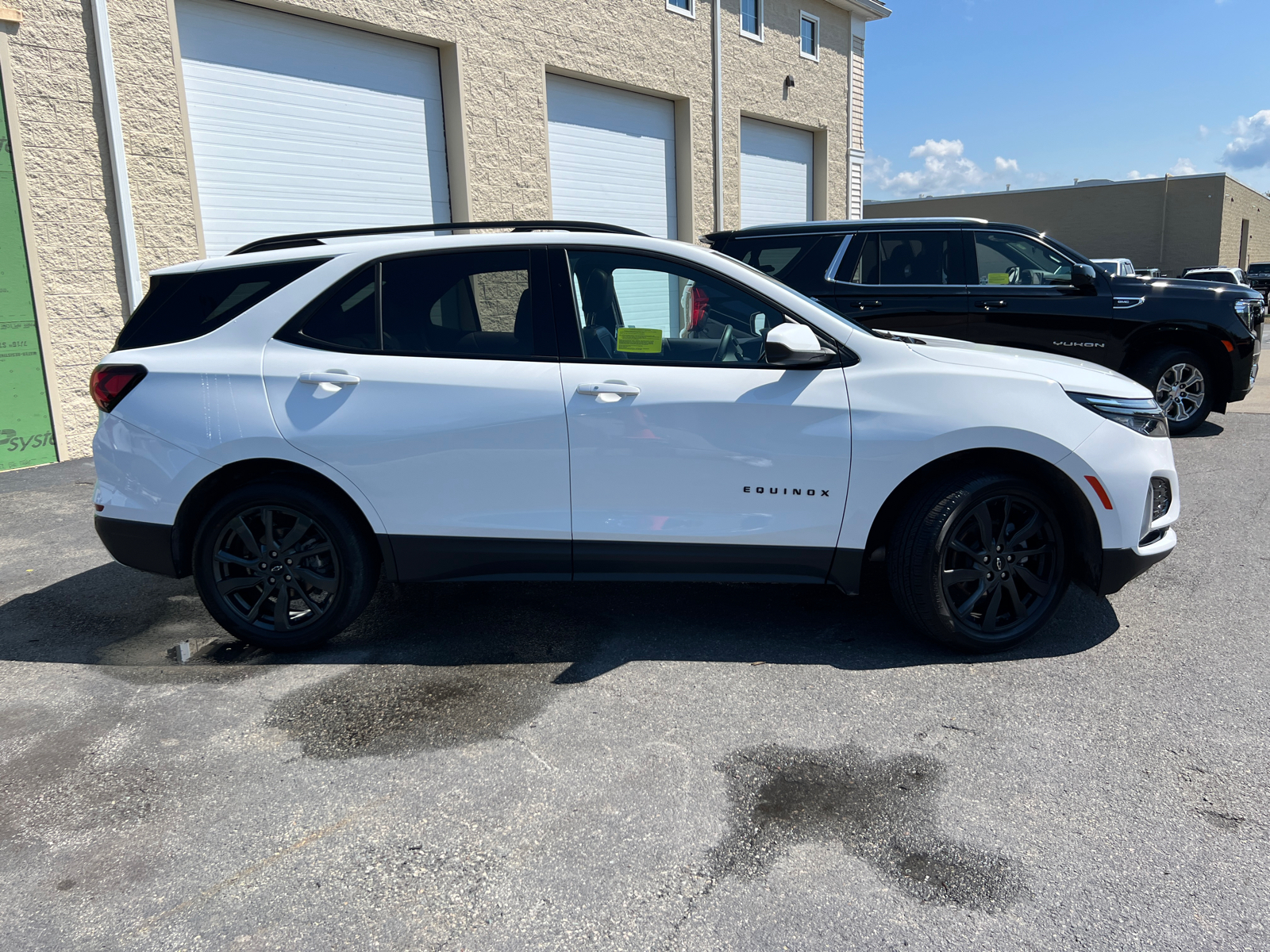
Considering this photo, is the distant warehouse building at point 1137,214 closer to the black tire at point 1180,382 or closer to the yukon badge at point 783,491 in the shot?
the black tire at point 1180,382

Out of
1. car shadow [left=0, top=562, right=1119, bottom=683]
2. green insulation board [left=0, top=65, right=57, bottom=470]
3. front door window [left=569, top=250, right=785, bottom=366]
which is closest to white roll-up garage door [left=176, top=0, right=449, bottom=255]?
green insulation board [left=0, top=65, right=57, bottom=470]

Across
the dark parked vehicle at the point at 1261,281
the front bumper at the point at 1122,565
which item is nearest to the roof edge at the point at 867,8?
the front bumper at the point at 1122,565

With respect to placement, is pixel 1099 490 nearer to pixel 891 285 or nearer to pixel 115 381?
pixel 115 381

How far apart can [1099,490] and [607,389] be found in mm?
→ 2023

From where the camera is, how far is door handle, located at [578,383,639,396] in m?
3.67

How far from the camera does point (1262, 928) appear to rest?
87.4 inches

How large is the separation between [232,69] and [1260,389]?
1323cm

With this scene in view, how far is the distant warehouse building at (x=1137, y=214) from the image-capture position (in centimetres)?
4706

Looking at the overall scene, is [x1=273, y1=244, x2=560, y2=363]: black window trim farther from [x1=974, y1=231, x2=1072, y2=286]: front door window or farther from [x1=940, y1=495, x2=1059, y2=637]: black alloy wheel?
[x1=974, y1=231, x2=1072, y2=286]: front door window

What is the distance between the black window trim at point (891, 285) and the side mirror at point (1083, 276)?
825 mm

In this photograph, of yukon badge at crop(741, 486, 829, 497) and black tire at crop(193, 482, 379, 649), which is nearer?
yukon badge at crop(741, 486, 829, 497)

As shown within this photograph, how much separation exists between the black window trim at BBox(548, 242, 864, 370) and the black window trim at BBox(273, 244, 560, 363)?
0.03 m

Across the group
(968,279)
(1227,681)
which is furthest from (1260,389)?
(1227,681)

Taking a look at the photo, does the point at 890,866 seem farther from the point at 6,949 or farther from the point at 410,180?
the point at 410,180
